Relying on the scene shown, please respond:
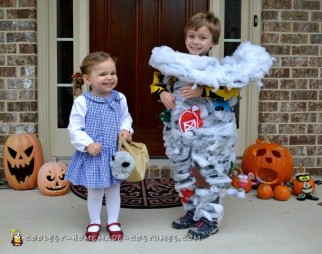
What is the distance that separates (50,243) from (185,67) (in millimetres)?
1323

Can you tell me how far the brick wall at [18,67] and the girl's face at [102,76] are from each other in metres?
1.71

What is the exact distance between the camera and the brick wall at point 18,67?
4.34m

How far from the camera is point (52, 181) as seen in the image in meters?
3.91

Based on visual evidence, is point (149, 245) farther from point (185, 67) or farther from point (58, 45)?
point (58, 45)

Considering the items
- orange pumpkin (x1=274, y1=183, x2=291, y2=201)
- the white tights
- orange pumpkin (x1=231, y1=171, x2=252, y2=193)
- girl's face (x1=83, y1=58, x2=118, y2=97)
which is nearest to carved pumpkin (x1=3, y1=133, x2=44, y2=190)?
the white tights

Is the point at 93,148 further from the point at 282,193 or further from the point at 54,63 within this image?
the point at 54,63

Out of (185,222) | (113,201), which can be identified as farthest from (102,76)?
(185,222)

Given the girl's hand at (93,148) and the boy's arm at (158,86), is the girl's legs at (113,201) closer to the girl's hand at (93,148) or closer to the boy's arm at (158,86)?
the girl's hand at (93,148)

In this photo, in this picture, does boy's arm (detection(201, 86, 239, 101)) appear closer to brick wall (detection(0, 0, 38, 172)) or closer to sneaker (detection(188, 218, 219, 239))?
sneaker (detection(188, 218, 219, 239))

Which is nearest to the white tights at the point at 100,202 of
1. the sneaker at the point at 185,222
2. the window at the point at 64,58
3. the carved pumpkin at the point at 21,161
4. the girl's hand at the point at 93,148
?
the girl's hand at the point at 93,148

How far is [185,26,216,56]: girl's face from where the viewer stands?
287cm

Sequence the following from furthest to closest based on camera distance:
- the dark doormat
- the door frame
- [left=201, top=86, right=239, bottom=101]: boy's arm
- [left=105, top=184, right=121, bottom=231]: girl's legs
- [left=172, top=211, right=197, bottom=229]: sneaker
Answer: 1. the door frame
2. the dark doormat
3. [left=172, top=211, right=197, bottom=229]: sneaker
4. [left=105, top=184, right=121, bottom=231]: girl's legs
5. [left=201, top=86, right=239, bottom=101]: boy's arm

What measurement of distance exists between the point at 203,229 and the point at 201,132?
1.98 feet

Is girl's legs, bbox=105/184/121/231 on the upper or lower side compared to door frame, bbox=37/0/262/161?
lower
